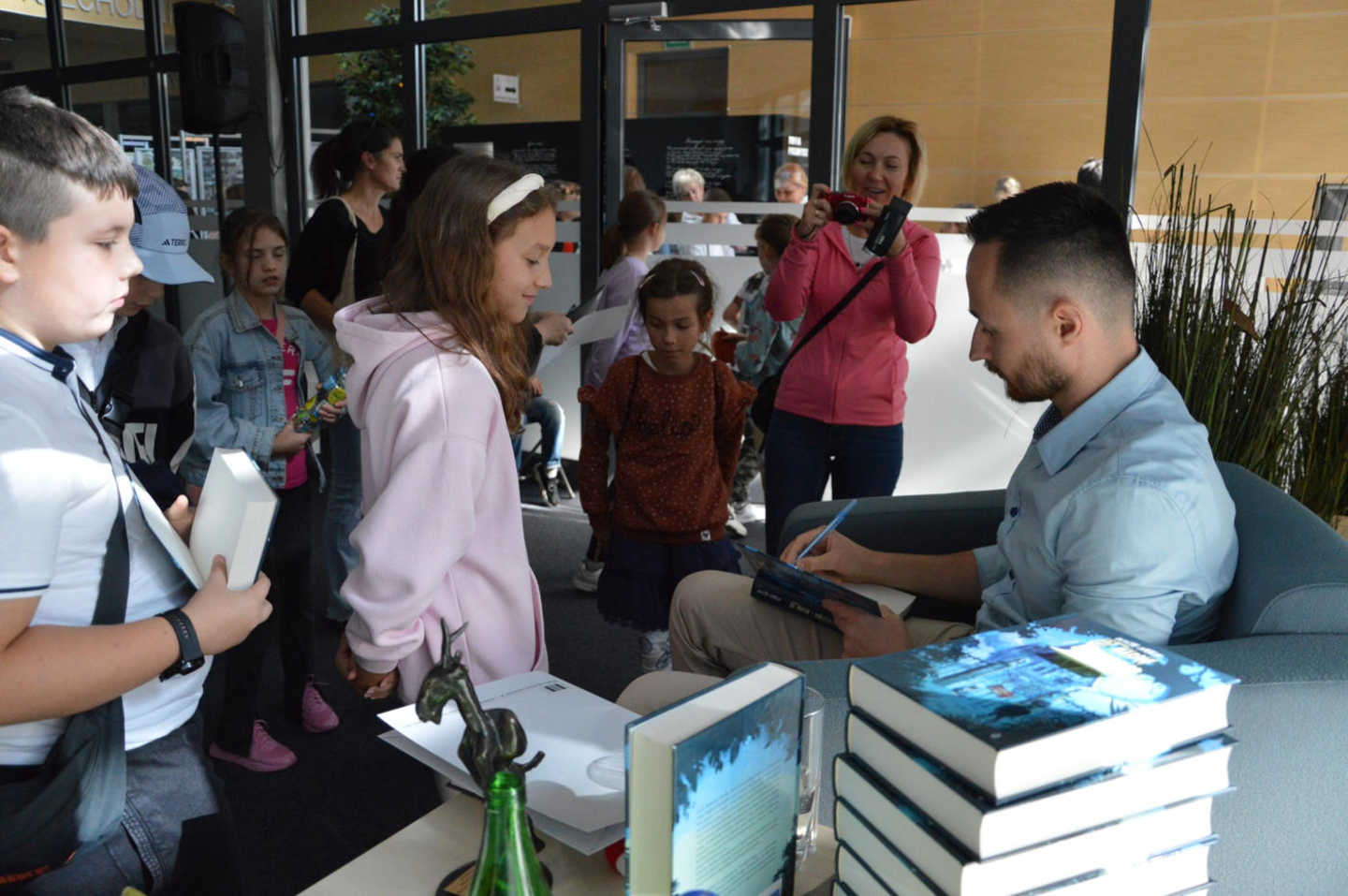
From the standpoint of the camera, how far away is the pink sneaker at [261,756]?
271 centimetres

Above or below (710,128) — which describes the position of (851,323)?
below

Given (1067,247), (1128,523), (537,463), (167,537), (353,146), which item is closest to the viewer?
(167,537)

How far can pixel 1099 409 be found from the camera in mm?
1645

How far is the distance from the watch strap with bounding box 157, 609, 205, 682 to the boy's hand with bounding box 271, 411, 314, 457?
5.01ft

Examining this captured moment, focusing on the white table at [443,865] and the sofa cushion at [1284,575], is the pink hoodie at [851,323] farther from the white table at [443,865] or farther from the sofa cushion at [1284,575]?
the white table at [443,865]

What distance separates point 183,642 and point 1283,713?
4.29ft

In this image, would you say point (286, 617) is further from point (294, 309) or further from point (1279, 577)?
point (1279, 577)

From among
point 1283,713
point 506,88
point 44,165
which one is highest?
point 506,88

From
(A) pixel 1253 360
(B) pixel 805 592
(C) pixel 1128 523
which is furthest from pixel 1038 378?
(A) pixel 1253 360

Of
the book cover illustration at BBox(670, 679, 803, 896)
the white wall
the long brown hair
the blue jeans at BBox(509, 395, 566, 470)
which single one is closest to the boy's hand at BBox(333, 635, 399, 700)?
the long brown hair

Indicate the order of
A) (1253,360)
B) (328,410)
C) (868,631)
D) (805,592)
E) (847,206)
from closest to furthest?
1. (868,631)
2. (805,592)
3. (1253,360)
4. (328,410)
5. (847,206)

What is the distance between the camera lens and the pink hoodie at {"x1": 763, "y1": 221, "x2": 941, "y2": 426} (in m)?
2.91

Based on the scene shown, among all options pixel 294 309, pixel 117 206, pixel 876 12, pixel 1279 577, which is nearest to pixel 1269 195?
pixel 876 12

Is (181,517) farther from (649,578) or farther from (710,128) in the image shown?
(710,128)
